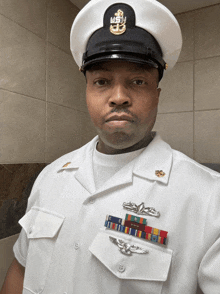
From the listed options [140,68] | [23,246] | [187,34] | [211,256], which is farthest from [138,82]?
[187,34]

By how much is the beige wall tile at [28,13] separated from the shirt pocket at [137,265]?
3.47 ft

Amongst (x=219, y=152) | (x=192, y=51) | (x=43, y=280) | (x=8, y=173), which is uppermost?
(x=192, y=51)

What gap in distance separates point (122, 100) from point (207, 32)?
118 centimetres

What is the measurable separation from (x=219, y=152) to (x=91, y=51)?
3.48 feet

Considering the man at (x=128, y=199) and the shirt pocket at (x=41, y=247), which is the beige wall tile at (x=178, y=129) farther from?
the shirt pocket at (x=41, y=247)

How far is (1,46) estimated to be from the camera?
89 centimetres

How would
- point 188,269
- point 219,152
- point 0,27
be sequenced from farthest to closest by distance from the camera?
point 219,152
point 0,27
point 188,269

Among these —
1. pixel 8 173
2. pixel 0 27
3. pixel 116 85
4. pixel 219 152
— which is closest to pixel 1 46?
pixel 0 27

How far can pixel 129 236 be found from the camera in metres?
0.45

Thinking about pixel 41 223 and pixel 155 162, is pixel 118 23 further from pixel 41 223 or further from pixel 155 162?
pixel 41 223

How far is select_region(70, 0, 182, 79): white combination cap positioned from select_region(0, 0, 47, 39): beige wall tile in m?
0.63

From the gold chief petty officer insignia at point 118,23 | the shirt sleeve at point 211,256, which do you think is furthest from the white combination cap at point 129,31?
the shirt sleeve at point 211,256

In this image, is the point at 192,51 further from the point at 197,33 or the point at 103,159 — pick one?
the point at 103,159

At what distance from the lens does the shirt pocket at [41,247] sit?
0.51 m
